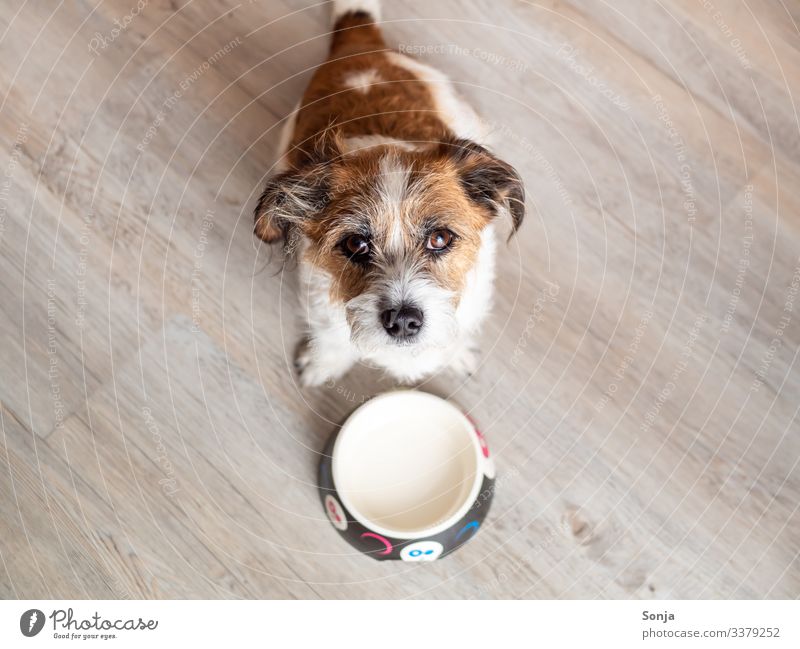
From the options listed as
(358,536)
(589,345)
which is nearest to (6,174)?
(358,536)

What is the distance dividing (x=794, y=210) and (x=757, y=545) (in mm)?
1263

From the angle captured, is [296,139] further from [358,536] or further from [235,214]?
[358,536]

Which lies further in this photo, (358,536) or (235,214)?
(235,214)

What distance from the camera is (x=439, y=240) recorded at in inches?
72.8

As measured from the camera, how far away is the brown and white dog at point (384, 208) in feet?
5.83

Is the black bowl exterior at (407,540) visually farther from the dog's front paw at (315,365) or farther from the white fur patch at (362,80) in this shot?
the white fur patch at (362,80)

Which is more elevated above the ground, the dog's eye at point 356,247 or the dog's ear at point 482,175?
the dog's ear at point 482,175

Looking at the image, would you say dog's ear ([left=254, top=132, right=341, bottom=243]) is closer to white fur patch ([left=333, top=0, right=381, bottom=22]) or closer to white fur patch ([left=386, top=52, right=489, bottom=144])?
white fur patch ([left=386, top=52, right=489, bottom=144])

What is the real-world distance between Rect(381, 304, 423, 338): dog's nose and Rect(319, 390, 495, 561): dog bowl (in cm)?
37

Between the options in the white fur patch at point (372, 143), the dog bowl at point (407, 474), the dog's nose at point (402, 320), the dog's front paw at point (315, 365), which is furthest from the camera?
the dog's front paw at point (315, 365)

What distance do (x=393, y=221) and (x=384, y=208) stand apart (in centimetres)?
4

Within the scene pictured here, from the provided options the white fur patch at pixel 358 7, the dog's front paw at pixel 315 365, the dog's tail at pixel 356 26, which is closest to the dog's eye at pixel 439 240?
the dog's front paw at pixel 315 365

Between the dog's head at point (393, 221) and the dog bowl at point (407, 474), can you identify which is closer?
the dog's head at point (393, 221)
